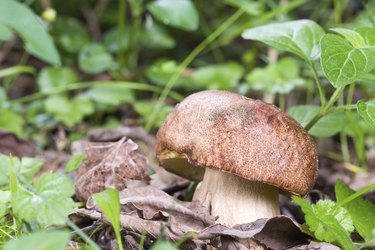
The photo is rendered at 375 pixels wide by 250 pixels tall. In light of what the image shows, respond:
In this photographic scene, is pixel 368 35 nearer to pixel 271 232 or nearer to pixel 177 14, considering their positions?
pixel 271 232

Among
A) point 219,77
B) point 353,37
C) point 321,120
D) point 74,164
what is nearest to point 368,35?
point 353,37

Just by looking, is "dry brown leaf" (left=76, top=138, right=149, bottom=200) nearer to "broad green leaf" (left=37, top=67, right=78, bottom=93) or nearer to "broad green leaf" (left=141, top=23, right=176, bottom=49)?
"broad green leaf" (left=37, top=67, right=78, bottom=93)

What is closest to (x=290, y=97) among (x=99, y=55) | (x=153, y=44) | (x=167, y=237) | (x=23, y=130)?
(x=153, y=44)

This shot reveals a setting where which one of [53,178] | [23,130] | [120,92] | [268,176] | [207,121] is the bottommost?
→ [23,130]

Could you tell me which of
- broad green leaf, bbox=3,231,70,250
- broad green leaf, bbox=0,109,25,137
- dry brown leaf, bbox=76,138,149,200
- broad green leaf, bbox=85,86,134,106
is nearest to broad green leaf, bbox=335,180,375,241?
dry brown leaf, bbox=76,138,149,200

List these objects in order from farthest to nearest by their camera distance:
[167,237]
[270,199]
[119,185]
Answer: [119,185], [270,199], [167,237]

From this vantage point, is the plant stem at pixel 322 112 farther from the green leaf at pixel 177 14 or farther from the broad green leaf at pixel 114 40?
the broad green leaf at pixel 114 40

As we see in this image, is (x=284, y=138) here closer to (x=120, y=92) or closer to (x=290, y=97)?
(x=120, y=92)
